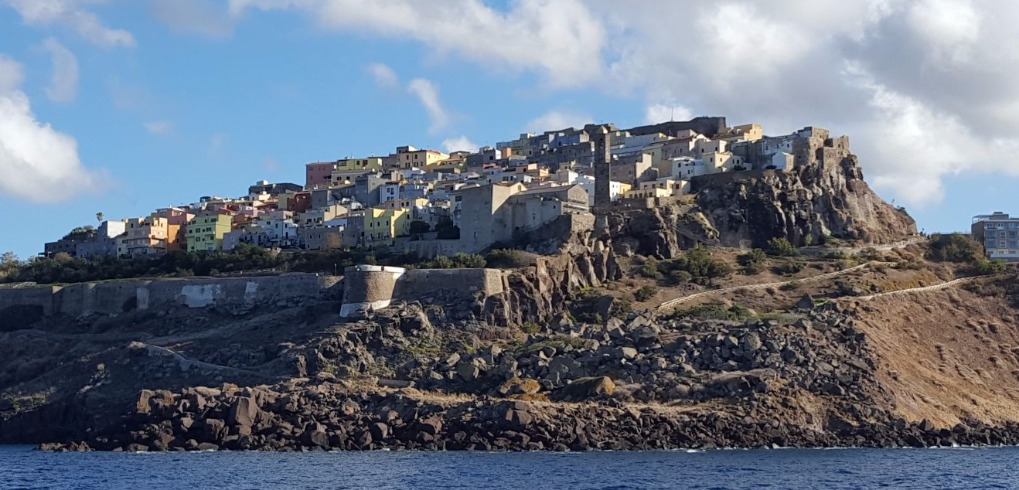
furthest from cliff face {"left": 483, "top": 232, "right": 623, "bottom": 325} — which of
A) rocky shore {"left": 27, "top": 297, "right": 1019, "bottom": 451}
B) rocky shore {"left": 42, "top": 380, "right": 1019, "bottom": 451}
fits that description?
rocky shore {"left": 42, "top": 380, "right": 1019, "bottom": 451}

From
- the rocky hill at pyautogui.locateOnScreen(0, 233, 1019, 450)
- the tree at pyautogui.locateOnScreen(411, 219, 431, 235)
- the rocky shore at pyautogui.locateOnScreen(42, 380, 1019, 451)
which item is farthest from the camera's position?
the tree at pyautogui.locateOnScreen(411, 219, 431, 235)

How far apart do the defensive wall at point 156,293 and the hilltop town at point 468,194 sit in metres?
8.10

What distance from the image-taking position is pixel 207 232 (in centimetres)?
9312

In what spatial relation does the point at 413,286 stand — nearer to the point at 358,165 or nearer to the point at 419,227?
the point at 419,227

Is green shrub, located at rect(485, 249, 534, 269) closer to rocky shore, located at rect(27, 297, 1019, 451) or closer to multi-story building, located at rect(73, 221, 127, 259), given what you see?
rocky shore, located at rect(27, 297, 1019, 451)

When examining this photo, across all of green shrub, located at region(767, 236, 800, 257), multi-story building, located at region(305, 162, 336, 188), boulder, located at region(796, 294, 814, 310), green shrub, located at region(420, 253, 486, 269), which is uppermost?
multi-story building, located at region(305, 162, 336, 188)

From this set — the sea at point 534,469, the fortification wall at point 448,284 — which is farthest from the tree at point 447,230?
the sea at point 534,469

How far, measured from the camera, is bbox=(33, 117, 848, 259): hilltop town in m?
80.7

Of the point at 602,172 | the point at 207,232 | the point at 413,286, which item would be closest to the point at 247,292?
the point at 413,286

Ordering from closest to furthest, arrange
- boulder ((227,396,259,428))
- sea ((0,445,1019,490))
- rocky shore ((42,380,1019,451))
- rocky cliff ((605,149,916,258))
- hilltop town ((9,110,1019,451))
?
1. sea ((0,445,1019,490))
2. rocky shore ((42,380,1019,451))
3. boulder ((227,396,259,428))
4. hilltop town ((9,110,1019,451))
5. rocky cliff ((605,149,916,258))

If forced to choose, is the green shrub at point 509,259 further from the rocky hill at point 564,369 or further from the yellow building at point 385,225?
the yellow building at point 385,225

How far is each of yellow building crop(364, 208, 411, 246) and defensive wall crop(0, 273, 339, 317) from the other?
1067 centimetres

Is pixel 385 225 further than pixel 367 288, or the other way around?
pixel 385 225

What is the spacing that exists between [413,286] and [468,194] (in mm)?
9621
